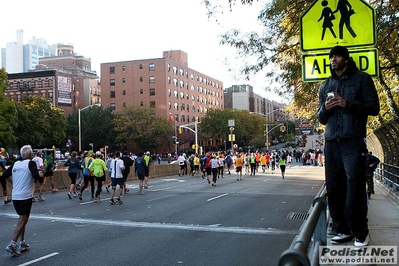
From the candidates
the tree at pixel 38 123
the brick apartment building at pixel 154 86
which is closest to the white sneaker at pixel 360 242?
the tree at pixel 38 123

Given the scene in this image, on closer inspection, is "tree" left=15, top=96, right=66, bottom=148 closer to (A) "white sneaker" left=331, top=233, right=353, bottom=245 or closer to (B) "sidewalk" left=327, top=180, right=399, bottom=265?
(B) "sidewalk" left=327, top=180, right=399, bottom=265

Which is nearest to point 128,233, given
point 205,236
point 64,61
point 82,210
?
point 205,236

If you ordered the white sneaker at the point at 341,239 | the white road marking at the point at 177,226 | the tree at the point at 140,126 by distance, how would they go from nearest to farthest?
the white sneaker at the point at 341,239, the white road marking at the point at 177,226, the tree at the point at 140,126

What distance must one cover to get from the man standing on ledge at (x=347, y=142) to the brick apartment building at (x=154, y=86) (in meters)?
77.3

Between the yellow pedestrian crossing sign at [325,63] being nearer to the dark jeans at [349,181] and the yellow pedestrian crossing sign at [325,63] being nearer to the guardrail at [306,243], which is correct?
the dark jeans at [349,181]

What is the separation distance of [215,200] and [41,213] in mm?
6297

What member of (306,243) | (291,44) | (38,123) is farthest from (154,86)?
(306,243)

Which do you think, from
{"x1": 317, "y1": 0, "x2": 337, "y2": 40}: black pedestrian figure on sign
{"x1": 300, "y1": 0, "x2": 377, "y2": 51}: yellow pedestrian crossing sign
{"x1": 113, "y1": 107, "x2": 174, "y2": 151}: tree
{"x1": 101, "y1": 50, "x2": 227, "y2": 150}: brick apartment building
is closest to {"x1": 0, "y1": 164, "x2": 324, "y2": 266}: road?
{"x1": 300, "y1": 0, "x2": 377, "y2": 51}: yellow pedestrian crossing sign

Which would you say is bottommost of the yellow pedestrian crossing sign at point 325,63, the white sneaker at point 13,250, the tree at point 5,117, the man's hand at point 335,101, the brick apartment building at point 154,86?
the white sneaker at point 13,250

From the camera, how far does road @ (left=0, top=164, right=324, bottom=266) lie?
7.32 meters

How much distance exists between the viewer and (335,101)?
4.09m

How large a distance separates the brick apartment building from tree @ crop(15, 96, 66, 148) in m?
17.0

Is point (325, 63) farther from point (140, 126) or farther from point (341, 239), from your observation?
point (140, 126)

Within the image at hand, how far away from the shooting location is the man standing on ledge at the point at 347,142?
13.6ft
